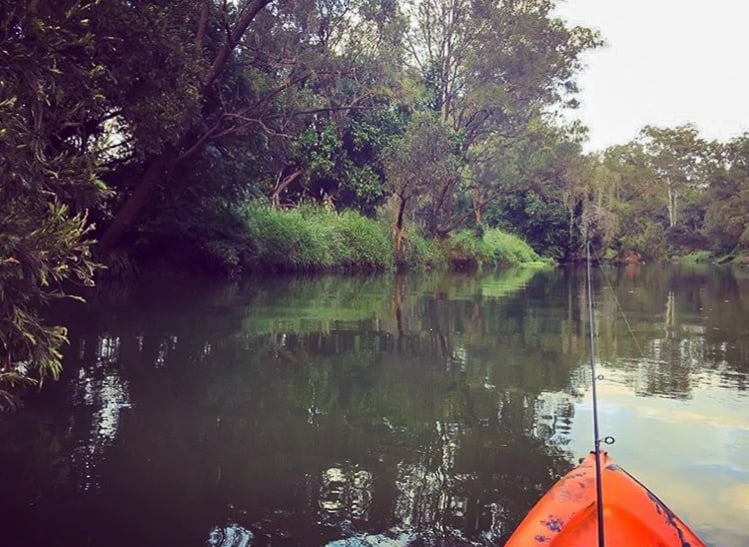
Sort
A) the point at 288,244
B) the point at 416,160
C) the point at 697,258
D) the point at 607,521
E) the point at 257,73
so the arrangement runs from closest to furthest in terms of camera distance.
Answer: the point at 607,521, the point at 257,73, the point at 288,244, the point at 416,160, the point at 697,258

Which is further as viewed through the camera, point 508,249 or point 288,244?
point 508,249

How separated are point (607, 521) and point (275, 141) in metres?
12.6

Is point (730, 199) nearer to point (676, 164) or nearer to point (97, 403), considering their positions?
point (676, 164)

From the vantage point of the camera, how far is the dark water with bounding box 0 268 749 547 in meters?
2.72

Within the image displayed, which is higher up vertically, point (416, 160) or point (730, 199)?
point (730, 199)

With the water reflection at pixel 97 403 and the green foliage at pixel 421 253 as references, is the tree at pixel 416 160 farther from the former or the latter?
the water reflection at pixel 97 403

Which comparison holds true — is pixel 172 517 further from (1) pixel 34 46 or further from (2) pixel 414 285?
(2) pixel 414 285

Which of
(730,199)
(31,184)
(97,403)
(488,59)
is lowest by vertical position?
(97,403)

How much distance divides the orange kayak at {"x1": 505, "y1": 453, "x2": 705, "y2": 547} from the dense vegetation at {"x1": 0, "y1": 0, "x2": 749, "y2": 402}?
196cm

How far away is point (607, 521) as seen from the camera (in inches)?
89.4

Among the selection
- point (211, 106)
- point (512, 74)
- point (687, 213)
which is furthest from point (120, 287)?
point (687, 213)

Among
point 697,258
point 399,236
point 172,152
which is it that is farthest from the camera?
point 697,258

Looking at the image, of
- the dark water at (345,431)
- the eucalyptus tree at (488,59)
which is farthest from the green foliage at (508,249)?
the dark water at (345,431)

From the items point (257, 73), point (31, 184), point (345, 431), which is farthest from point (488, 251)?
point (31, 184)
